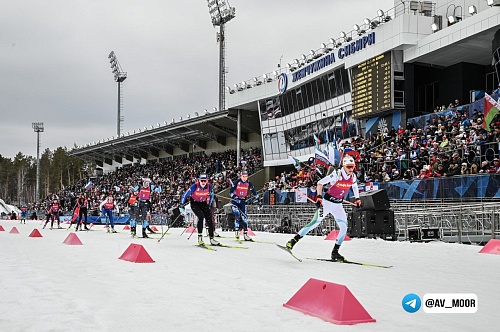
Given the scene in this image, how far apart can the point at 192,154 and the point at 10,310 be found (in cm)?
6790

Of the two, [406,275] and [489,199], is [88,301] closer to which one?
[406,275]

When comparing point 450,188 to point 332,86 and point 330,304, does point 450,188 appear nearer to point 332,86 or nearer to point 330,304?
point 330,304

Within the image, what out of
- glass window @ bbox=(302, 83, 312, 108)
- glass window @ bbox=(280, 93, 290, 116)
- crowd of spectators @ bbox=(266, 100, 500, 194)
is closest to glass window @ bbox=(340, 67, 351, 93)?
glass window @ bbox=(302, 83, 312, 108)

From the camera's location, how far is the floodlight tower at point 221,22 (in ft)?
205

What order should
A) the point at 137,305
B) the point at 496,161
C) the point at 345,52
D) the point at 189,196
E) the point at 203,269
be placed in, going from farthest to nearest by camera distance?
the point at 345,52 → the point at 496,161 → the point at 189,196 → the point at 203,269 → the point at 137,305

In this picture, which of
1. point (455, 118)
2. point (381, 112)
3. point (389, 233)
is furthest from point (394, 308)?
point (381, 112)

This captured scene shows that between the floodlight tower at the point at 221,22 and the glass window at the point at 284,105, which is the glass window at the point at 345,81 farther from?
the floodlight tower at the point at 221,22

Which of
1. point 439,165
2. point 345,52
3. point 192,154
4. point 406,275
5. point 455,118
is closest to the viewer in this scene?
point 406,275

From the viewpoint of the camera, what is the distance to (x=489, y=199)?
18422 mm

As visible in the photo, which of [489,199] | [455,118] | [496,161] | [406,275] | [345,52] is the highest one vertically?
[345,52]

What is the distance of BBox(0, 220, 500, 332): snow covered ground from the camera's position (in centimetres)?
505

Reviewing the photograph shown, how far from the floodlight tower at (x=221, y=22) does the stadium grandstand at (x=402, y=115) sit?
540 centimetres

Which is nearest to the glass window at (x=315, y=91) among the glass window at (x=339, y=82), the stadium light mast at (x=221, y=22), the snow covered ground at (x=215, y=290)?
the glass window at (x=339, y=82)

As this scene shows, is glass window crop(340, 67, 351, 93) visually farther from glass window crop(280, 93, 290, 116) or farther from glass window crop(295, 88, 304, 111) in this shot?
glass window crop(280, 93, 290, 116)
